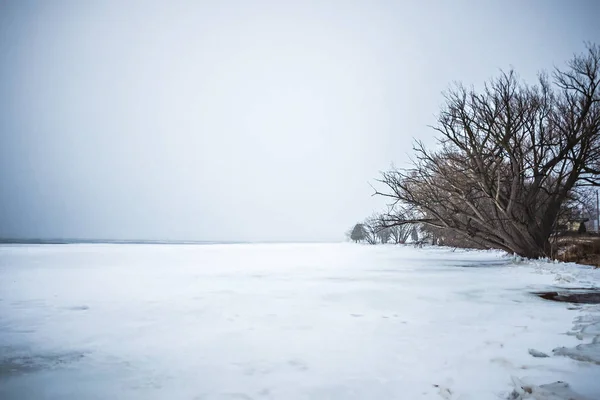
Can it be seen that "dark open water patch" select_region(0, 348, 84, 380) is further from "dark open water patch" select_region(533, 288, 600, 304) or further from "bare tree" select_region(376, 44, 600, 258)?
"bare tree" select_region(376, 44, 600, 258)

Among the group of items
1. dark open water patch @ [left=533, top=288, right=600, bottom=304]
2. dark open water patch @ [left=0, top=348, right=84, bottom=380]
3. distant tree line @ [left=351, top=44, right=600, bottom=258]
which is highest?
distant tree line @ [left=351, top=44, right=600, bottom=258]

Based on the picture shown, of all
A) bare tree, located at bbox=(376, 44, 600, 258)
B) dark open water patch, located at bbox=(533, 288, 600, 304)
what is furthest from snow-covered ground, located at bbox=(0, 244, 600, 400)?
bare tree, located at bbox=(376, 44, 600, 258)

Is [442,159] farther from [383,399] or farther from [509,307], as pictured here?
[383,399]

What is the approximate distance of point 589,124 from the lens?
13.3m

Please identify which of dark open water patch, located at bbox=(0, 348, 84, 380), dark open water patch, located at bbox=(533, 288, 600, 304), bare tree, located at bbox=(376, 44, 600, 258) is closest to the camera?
dark open water patch, located at bbox=(0, 348, 84, 380)

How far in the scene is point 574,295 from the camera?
5727mm

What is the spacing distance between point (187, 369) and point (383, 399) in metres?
1.39

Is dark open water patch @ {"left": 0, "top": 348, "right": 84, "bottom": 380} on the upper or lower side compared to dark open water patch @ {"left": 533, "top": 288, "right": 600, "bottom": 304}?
lower

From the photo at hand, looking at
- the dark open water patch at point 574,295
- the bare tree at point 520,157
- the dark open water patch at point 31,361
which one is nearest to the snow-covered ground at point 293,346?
the dark open water patch at point 31,361

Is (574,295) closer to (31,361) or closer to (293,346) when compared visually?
(293,346)

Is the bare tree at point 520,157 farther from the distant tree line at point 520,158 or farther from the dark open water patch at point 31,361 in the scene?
the dark open water patch at point 31,361

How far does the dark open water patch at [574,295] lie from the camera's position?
5.19 m

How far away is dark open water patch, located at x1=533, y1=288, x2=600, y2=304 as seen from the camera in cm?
519

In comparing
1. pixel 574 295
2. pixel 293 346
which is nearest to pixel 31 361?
pixel 293 346
